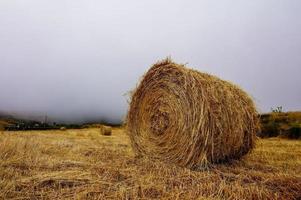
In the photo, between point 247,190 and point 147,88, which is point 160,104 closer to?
point 147,88

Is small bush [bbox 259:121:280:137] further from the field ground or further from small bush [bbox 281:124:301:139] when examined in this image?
the field ground

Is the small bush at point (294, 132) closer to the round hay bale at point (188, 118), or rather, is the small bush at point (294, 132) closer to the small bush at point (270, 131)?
the small bush at point (270, 131)

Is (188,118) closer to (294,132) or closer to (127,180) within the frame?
(127,180)

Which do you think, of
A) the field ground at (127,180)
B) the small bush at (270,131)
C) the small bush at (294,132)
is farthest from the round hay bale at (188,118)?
the small bush at (270,131)

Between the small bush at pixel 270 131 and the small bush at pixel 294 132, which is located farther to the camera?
the small bush at pixel 270 131

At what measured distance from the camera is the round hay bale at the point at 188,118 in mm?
5918

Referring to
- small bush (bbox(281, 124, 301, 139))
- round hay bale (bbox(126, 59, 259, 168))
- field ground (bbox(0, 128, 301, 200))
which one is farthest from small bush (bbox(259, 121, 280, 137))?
field ground (bbox(0, 128, 301, 200))

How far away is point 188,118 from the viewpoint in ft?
20.2

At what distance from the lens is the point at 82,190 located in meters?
3.96

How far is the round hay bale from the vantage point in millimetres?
5918

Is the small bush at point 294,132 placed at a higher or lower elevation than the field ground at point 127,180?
higher

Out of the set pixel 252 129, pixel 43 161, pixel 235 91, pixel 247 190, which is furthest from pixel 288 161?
pixel 43 161

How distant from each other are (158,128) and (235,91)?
1.41 meters

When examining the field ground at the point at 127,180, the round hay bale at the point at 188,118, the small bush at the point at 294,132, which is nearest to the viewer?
the field ground at the point at 127,180
